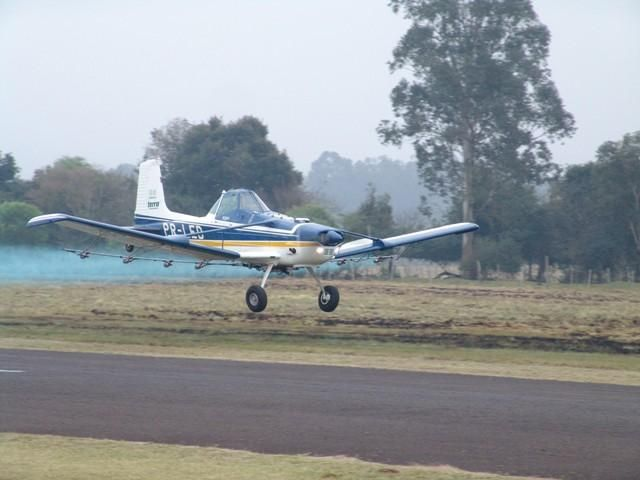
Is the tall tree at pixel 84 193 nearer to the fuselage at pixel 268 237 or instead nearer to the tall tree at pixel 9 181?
the tall tree at pixel 9 181

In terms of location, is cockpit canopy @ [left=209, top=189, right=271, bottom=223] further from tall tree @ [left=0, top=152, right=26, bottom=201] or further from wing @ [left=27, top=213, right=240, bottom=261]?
tall tree @ [left=0, top=152, right=26, bottom=201]

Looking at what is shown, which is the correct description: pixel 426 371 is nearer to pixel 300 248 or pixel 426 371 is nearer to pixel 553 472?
pixel 553 472

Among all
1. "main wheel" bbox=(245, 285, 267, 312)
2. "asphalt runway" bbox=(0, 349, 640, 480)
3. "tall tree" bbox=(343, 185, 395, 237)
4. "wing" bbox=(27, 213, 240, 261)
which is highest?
"tall tree" bbox=(343, 185, 395, 237)

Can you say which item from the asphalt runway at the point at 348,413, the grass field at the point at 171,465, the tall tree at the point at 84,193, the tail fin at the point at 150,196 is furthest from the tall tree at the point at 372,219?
the grass field at the point at 171,465

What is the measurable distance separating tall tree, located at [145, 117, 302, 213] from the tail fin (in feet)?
88.2

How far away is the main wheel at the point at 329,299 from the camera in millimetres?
25094

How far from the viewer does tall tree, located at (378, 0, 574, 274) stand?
6166 cm

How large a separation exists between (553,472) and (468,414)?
9.19 ft

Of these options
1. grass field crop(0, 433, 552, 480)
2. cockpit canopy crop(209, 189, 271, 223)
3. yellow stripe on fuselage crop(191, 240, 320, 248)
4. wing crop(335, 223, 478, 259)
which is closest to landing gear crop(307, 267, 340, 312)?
wing crop(335, 223, 478, 259)

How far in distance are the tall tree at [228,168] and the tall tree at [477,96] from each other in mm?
7769

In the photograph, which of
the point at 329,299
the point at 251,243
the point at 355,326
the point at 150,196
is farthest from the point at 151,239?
the point at 355,326

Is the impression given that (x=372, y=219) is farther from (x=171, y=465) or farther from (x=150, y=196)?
(x=171, y=465)

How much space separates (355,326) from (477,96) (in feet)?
131

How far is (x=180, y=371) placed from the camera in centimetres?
1522
